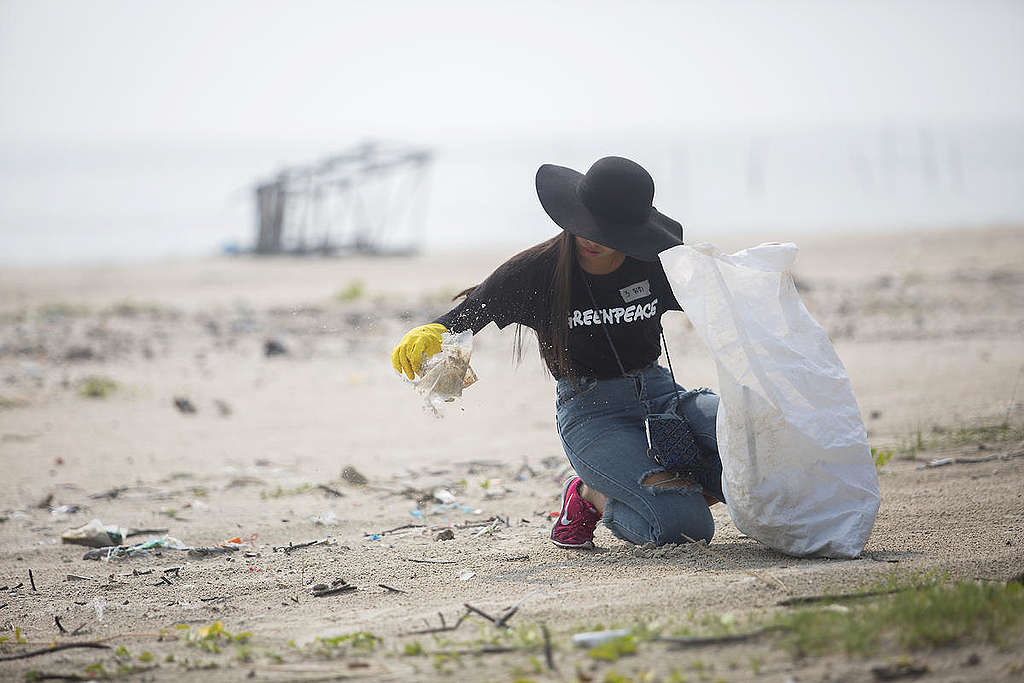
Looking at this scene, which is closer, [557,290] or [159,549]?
[557,290]

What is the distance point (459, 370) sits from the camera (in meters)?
3.36

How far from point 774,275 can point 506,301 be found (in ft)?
3.08

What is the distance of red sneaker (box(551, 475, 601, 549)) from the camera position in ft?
11.7

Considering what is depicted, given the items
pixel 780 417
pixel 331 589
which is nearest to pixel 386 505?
pixel 331 589

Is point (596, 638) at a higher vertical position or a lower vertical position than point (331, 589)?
higher

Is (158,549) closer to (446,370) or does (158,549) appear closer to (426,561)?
(426,561)

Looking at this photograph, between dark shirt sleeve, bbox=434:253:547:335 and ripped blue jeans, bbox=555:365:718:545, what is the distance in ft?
1.23

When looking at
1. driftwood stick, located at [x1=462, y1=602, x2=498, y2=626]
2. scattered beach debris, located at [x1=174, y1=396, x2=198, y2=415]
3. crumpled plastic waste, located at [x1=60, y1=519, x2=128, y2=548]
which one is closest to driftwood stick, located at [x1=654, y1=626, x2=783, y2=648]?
driftwood stick, located at [x1=462, y1=602, x2=498, y2=626]

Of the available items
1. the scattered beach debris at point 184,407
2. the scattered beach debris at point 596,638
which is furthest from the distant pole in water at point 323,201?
the scattered beach debris at point 596,638

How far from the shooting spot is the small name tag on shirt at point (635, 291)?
11.2 ft

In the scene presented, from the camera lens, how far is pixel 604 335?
3.45 metres

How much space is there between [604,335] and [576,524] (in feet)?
2.43

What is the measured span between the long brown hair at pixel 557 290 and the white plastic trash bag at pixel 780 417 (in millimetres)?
395

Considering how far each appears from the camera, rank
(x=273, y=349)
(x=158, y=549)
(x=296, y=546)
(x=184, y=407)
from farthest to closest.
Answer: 1. (x=273, y=349)
2. (x=184, y=407)
3. (x=158, y=549)
4. (x=296, y=546)
